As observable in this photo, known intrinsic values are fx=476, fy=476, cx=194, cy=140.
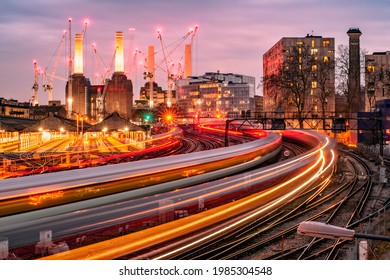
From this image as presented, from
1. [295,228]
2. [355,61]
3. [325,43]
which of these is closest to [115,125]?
[295,228]

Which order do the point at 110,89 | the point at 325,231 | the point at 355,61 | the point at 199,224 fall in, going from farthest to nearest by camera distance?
the point at 110,89 < the point at 355,61 < the point at 199,224 < the point at 325,231

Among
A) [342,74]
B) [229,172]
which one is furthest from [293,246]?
[342,74]

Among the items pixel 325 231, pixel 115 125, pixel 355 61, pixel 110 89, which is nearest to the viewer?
pixel 325 231

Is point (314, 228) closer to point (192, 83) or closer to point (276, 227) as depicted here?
point (276, 227)

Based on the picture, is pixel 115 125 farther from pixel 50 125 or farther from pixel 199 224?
pixel 199 224

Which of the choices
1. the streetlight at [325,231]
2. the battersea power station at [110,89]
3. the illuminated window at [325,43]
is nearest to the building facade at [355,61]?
the illuminated window at [325,43]

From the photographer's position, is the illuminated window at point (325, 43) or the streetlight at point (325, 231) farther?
the illuminated window at point (325, 43)

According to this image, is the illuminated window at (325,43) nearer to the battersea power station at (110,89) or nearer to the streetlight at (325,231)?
the battersea power station at (110,89)

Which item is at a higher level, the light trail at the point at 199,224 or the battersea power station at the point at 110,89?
the battersea power station at the point at 110,89

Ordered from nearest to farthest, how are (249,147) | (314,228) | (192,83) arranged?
(314,228) → (249,147) → (192,83)
